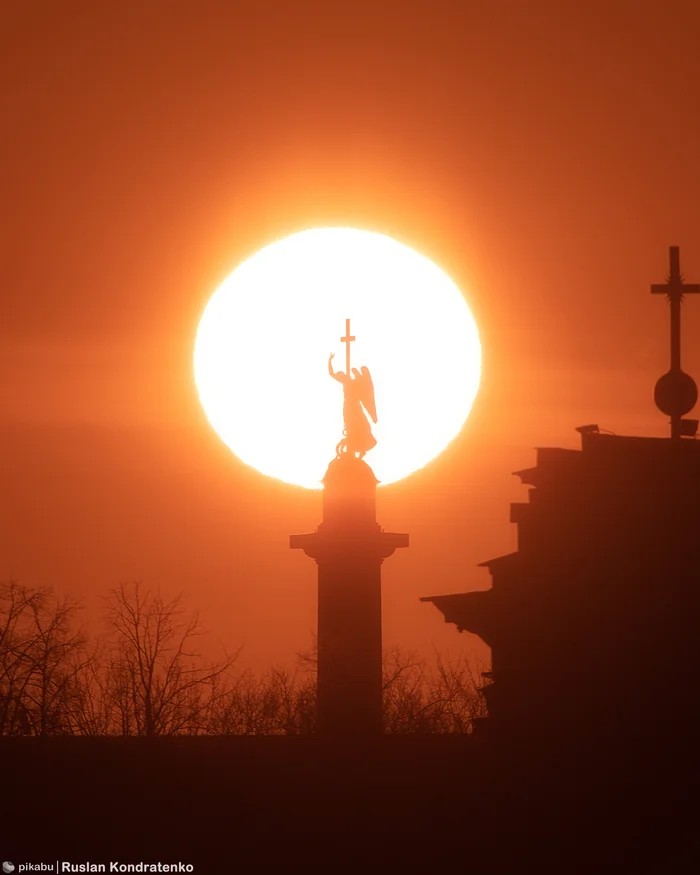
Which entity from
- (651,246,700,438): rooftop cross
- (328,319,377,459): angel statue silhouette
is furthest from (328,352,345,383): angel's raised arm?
(651,246,700,438): rooftop cross

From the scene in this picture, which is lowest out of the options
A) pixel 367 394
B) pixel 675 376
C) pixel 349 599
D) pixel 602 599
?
pixel 602 599

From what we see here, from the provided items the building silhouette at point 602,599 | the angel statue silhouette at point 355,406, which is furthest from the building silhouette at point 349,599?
the building silhouette at point 602,599

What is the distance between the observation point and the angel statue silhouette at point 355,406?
6334 cm

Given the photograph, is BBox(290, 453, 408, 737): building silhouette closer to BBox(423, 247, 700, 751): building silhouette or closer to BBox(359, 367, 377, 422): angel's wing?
BBox(359, 367, 377, 422): angel's wing

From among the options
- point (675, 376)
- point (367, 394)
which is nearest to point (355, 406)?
point (367, 394)

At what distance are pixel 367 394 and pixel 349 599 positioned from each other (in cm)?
645

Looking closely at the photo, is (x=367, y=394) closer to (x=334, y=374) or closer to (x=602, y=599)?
(x=334, y=374)

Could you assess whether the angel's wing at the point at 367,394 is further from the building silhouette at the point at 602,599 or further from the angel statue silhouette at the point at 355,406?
the building silhouette at the point at 602,599

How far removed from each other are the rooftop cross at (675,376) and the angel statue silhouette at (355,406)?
15.8m

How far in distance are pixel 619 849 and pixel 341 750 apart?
18.3 feet

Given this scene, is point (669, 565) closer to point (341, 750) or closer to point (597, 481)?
point (597, 481)

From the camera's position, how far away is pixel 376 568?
61.4m

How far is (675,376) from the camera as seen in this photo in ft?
158

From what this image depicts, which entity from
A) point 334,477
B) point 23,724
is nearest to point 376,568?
point 334,477
